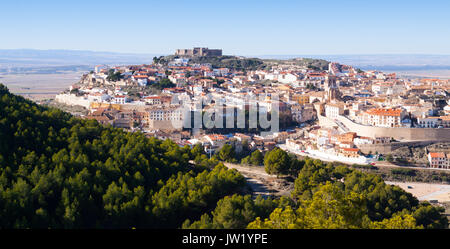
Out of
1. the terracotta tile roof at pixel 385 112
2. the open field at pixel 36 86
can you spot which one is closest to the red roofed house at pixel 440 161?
the terracotta tile roof at pixel 385 112

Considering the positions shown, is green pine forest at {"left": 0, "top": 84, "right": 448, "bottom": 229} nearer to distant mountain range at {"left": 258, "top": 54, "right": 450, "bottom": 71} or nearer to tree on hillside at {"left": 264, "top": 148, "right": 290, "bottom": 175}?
tree on hillside at {"left": 264, "top": 148, "right": 290, "bottom": 175}

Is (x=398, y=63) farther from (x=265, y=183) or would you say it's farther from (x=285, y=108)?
(x=265, y=183)

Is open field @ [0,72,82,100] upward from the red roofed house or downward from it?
upward

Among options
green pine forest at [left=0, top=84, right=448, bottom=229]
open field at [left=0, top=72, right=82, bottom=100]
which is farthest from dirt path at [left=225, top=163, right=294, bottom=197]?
open field at [left=0, top=72, right=82, bottom=100]

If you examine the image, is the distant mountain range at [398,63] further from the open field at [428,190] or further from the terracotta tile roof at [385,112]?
the open field at [428,190]

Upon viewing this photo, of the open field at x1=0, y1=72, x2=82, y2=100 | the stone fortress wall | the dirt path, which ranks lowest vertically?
the dirt path
